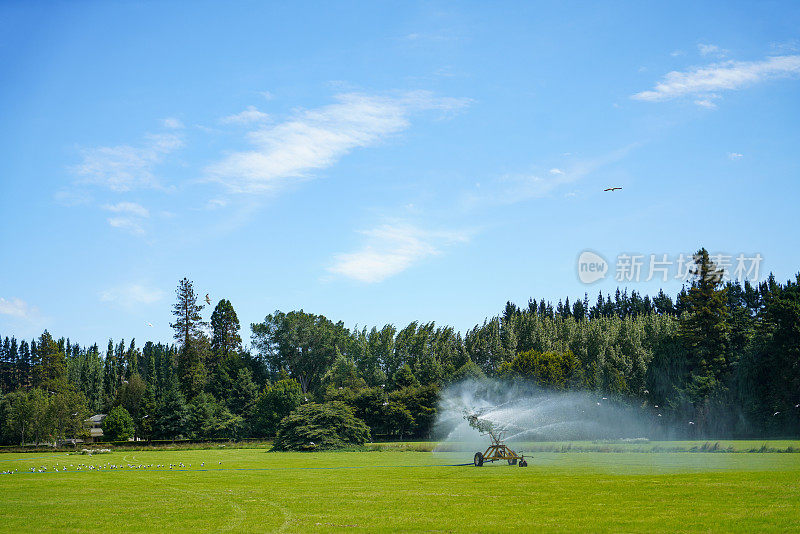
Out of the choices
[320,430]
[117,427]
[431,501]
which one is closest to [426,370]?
[320,430]

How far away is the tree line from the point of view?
84750mm

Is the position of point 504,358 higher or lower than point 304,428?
higher

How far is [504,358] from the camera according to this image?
123m

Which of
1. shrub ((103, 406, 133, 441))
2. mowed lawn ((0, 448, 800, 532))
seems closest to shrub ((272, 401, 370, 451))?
mowed lawn ((0, 448, 800, 532))

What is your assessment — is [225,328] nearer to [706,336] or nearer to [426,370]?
[426,370]

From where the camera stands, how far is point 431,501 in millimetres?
24062

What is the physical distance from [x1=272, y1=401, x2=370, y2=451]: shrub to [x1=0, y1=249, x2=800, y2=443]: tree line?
16.5ft

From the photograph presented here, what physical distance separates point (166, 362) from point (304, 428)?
131m

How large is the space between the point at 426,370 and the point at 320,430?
141 feet

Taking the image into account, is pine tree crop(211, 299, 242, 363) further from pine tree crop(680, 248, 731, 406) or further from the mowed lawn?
the mowed lawn

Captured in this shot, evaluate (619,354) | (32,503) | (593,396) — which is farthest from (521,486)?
(619,354)

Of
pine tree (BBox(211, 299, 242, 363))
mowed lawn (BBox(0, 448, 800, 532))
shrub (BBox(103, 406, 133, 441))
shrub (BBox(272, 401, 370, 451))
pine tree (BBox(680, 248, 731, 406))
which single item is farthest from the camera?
pine tree (BBox(211, 299, 242, 363))

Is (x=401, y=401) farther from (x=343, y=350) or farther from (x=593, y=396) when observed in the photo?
(x=343, y=350)

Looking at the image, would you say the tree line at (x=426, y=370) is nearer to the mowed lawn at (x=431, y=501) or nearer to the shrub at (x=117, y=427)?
the shrub at (x=117, y=427)
